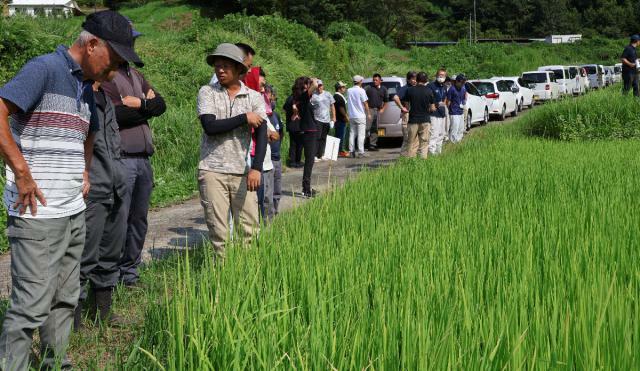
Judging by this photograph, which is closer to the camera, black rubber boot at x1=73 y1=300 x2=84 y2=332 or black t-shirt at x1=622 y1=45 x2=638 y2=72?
black rubber boot at x1=73 y1=300 x2=84 y2=332

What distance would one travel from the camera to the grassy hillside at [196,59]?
10.5 metres

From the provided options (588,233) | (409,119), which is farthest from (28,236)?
(409,119)

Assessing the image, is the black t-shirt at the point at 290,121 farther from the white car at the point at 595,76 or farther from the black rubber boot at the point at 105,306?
the white car at the point at 595,76

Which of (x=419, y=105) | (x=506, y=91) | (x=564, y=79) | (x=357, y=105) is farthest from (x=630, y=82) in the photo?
(x=564, y=79)

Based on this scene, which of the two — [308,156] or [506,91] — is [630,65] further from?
[308,156]

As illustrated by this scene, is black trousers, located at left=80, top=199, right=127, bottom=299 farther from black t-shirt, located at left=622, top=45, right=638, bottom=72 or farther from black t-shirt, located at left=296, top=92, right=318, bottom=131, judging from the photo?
black t-shirt, located at left=622, top=45, right=638, bottom=72

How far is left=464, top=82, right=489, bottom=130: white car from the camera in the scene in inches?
837

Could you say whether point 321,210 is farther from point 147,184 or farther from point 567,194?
point 567,194

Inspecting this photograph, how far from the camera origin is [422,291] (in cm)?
288

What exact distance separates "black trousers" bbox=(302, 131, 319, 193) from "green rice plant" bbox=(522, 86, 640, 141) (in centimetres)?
554

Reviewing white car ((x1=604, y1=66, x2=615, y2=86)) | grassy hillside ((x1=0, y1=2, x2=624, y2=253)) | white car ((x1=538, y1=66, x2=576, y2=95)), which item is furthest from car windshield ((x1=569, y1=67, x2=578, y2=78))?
grassy hillside ((x1=0, y1=2, x2=624, y2=253))

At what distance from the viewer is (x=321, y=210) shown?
Result: 4973 mm

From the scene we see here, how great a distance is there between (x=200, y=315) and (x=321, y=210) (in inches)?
92.2

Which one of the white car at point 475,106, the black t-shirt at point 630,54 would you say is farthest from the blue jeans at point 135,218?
the white car at point 475,106
